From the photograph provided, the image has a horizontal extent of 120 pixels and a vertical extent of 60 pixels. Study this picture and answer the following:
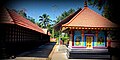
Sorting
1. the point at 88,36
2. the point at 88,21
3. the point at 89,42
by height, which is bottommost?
the point at 89,42

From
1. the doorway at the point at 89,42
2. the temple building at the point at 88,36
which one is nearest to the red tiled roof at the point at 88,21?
the temple building at the point at 88,36

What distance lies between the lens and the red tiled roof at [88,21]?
12.3 m

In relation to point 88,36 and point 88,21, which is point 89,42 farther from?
point 88,21

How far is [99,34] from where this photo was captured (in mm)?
12773

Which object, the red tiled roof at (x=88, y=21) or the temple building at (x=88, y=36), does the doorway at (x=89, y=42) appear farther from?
the red tiled roof at (x=88, y=21)

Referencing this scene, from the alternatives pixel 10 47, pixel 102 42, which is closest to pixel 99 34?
pixel 102 42

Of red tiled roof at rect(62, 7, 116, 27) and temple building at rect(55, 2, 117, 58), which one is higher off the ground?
red tiled roof at rect(62, 7, 116, 27)

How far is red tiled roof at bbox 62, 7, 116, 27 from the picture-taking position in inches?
484

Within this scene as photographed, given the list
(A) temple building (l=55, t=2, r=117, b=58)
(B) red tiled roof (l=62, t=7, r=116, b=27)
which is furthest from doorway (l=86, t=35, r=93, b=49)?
(B) red tiled roof (l=62, t=7, r=116, b=27)

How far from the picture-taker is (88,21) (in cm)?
1261

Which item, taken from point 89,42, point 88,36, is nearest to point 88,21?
point 88,36

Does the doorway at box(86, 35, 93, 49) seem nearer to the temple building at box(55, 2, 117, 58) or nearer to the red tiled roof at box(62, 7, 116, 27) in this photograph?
the temple building at box(55, 2, 117, 58)

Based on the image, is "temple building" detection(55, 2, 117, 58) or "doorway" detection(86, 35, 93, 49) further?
"doorway" detection(86, 35, 93, 49)

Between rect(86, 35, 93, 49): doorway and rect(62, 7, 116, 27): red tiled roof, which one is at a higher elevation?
rect(62, 7, 116, 27): red tiled roof
